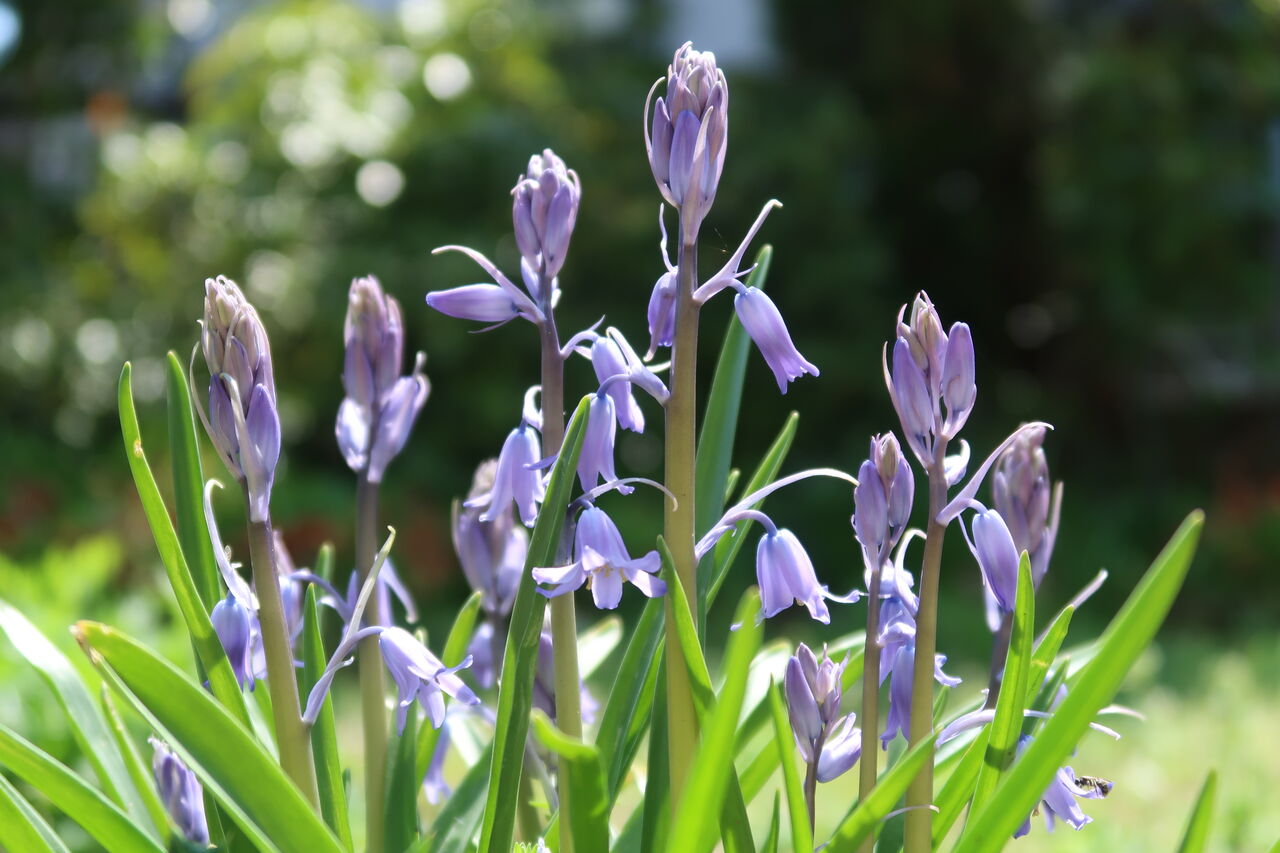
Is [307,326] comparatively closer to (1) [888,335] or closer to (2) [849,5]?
(1) [888,335]

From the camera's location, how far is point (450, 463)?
24.5 ft

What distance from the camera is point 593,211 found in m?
7.54

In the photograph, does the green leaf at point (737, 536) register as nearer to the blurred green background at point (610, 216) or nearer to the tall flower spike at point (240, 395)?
the tall flower spike at point (240, 395)

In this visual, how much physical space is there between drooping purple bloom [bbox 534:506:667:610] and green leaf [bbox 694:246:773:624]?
28 centimetres

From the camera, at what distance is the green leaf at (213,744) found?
0.97m

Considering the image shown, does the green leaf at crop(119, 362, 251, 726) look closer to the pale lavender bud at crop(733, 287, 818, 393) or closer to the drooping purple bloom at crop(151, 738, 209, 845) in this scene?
the drooping purple bloom at crop(151, 738, 209, 845)

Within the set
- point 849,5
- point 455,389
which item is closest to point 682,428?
point 455,389

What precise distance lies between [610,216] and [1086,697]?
671cm

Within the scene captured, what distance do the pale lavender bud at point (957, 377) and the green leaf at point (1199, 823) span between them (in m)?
0.37

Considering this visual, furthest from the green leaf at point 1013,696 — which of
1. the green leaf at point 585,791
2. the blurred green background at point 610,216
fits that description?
the blurred green background at point 610,216

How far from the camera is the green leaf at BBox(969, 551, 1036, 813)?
108 cm

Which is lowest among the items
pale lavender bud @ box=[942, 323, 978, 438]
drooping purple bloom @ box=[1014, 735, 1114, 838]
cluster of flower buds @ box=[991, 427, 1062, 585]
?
drooping purple bloom @ box=[1014, 735, 1114, 838]

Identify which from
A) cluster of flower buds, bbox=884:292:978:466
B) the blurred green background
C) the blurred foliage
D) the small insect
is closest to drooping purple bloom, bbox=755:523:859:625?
cluster of flower buds, bbox=884:292:978:466

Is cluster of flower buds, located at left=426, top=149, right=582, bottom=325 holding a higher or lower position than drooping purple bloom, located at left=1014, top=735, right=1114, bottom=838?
higher
